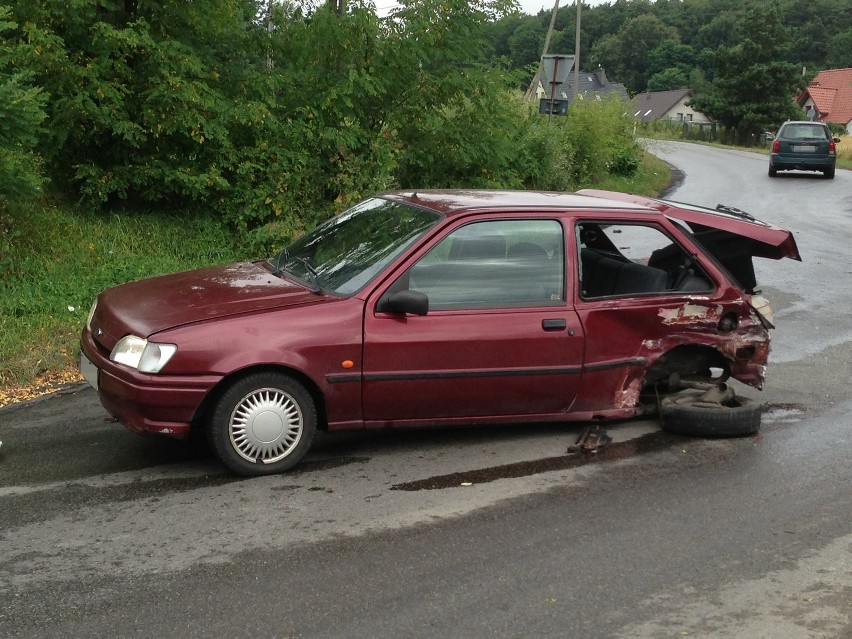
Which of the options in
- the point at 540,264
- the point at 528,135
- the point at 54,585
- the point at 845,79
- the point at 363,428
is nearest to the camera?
the point at 54,585

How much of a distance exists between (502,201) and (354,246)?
3.41 feet

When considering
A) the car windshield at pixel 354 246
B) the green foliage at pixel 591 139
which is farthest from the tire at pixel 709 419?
the green foliage at pixel 591 139

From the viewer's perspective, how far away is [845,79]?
9262 centimetres

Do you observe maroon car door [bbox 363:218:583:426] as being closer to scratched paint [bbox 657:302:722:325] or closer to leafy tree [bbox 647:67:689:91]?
scratched paint [bbox 657:302:722:325]

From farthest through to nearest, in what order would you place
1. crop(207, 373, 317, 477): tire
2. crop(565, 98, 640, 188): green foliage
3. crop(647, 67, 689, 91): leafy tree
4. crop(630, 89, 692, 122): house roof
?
crop(647, 67, 689, 91): leafy tree, crop(630, 89, 692, 122): house roof, crop(565, 98, 640, 188): green foliage, crop(207, 373, 317, 477): tire

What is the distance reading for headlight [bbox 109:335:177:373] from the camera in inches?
211

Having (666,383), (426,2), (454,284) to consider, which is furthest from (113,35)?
(666,383)

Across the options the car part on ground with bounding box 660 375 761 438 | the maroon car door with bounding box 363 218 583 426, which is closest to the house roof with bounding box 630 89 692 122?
the car part on ground with bounding box 660 375 761 438

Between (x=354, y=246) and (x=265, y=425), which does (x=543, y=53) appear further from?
(x=265, y=425)

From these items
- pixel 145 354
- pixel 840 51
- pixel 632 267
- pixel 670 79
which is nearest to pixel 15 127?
pixel 145 354

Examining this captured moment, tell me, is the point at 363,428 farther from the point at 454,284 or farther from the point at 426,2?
the point at 426,2

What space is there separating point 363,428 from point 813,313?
6713 millimetres

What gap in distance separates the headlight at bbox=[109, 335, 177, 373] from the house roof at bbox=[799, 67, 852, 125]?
98.1 m

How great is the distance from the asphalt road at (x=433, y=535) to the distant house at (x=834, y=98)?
9580 cm
